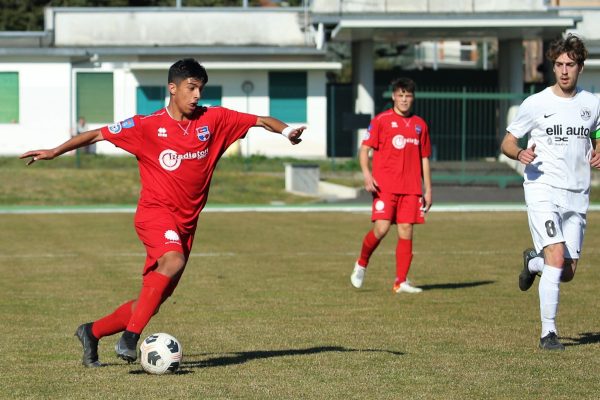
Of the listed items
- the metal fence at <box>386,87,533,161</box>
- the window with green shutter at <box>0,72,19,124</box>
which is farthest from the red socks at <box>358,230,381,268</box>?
the window with green shutter at <box>0,72,19,124</box>

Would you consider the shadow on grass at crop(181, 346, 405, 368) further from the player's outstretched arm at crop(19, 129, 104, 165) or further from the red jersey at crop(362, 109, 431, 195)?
the red jersey at crop(362, 109, 431, 195)

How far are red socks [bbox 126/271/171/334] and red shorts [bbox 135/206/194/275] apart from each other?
13 cm

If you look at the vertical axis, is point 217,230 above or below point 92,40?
below

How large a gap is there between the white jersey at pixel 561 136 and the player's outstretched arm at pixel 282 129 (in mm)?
1875

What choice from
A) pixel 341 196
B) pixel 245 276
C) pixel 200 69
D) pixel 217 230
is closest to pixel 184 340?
pixel 200 69

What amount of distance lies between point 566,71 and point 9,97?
38588mm

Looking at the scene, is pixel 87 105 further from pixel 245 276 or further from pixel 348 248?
pixel 245 276

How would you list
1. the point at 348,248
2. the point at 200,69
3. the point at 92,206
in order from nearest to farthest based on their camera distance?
the point at 200,69, the point at 348,248, the point at 92,206

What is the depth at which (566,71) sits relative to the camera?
9234mm

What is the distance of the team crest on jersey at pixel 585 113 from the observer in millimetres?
9336

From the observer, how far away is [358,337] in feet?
33.2

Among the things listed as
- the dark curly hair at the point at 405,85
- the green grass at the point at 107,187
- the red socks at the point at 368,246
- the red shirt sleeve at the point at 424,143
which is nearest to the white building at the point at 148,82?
the green grass at the point at 107,187

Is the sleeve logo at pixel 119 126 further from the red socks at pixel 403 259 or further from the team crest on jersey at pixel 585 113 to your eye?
the red socks at pixel 403 259

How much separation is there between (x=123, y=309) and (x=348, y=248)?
11.2 meters
